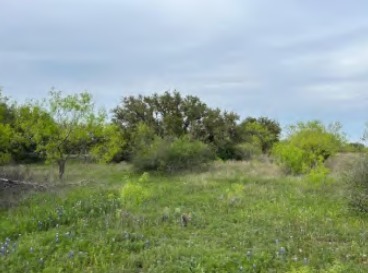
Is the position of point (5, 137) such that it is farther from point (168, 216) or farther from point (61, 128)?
point (168, 216)

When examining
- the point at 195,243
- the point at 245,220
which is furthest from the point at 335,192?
the point at 195,243

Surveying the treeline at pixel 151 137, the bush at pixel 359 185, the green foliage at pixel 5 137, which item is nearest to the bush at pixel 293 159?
the treeline at pixel 151 137

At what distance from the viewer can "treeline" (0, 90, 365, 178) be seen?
2261cm

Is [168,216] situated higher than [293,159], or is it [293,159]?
[293,159]

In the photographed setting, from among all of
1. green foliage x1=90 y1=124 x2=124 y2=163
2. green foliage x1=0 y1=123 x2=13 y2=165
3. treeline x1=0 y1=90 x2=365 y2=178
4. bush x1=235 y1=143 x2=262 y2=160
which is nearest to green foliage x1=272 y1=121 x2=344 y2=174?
treeline x1=0 y1=90 x2=365 y2=178

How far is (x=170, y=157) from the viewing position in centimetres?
2542

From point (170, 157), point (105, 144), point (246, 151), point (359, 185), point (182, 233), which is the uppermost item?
point (105, 144)

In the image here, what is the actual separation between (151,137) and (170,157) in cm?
518

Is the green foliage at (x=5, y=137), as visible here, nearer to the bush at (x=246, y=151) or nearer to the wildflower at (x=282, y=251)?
the wildflower at (x=282, y=251)

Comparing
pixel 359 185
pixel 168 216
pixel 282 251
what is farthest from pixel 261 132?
pixel 282 251

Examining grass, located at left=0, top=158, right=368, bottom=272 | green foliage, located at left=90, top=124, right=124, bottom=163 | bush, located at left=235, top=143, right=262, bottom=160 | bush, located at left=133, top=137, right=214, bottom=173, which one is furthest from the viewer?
bush, located at left=235, top=143, right=262, bottom=160

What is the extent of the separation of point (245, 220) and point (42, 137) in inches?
603

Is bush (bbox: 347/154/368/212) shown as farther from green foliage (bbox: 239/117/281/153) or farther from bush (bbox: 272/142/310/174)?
green foliage (bbox: 239/117/281/153)

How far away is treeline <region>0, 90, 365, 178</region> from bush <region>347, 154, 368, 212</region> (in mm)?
4260
